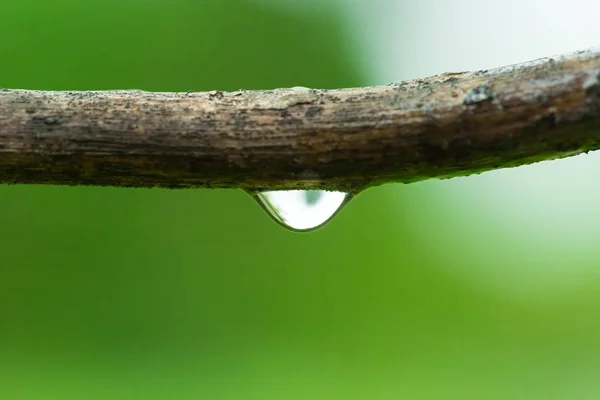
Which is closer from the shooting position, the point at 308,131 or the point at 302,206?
the point at 308,131

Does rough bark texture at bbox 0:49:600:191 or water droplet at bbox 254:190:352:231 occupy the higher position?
water droplet at bbox 254:190:352:231

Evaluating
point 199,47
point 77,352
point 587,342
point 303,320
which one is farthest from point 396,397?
point 199,47

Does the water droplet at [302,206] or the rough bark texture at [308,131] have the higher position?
the water droplet at [302,206]

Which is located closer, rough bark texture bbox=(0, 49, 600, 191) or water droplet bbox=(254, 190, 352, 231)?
rough bark texture bbox=(0, 49, 600, 191)

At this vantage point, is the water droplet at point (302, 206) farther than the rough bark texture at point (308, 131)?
Yes
